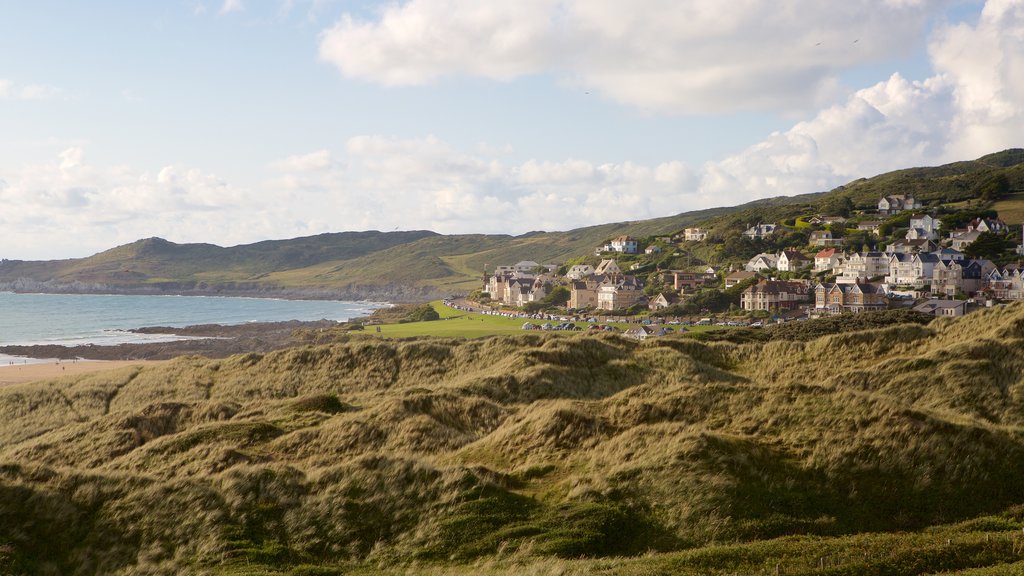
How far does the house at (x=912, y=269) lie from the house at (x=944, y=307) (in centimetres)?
1323

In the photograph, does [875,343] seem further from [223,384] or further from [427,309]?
[427,309]

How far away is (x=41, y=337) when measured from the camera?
9806 cm

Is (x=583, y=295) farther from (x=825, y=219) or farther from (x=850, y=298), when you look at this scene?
(x=825, y=219)

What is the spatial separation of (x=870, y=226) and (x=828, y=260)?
2583 centimetres

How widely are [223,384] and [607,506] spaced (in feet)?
96.8

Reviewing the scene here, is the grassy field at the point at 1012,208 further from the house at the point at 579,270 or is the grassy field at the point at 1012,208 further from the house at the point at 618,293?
the house at the point at 579,270

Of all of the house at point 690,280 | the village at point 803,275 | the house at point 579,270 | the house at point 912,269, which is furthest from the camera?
the house at point 579,270

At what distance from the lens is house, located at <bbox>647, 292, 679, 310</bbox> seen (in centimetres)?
9288

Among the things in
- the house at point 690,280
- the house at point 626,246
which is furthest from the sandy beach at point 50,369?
the house at point 626,246

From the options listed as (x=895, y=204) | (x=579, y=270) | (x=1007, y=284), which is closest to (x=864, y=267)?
(x=1007, y=284)

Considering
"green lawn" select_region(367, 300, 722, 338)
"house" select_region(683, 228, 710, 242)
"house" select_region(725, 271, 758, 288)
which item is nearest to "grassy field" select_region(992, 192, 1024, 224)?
"house" select_region(725, 271, 758, 288)

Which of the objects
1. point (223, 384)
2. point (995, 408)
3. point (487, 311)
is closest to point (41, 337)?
point (487, 311)

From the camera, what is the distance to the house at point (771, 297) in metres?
85.1

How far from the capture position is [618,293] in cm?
10219
